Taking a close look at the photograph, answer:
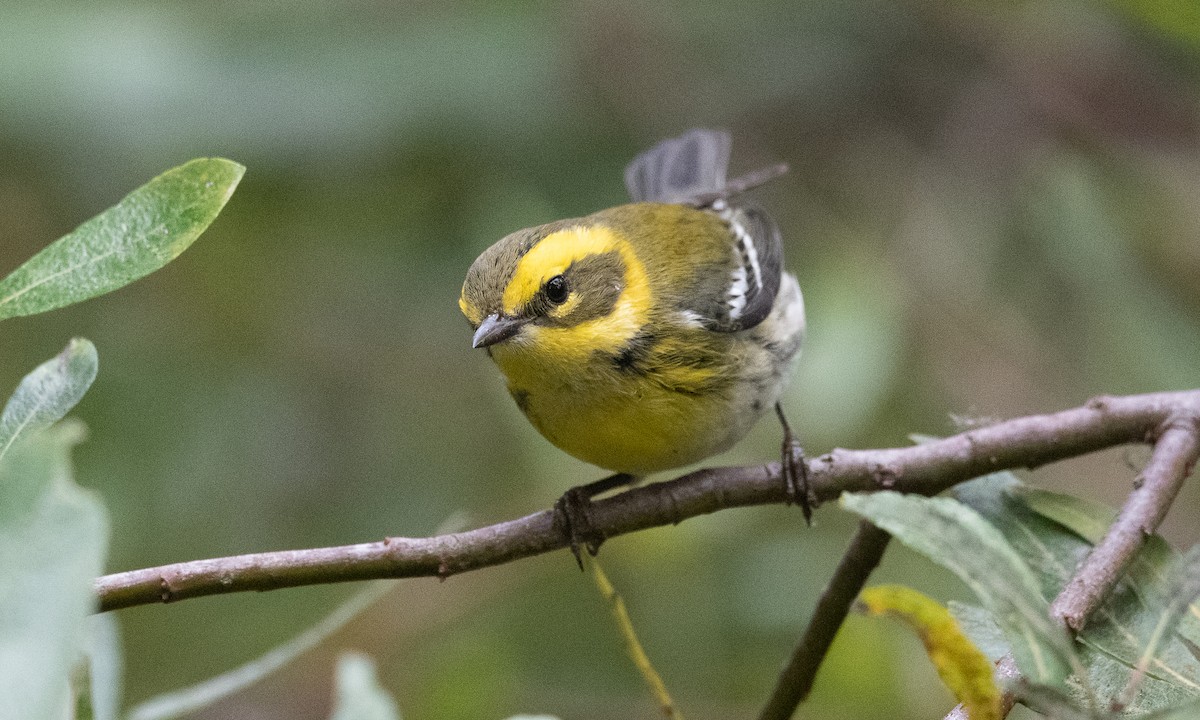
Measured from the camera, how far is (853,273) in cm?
421

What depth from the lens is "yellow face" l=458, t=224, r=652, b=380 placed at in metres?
2.84

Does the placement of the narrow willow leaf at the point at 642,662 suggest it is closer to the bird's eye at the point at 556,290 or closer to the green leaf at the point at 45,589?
the bird's eye at the point at 556,290

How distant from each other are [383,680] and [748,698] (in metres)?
A: 1.05

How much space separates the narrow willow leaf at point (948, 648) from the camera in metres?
1.53

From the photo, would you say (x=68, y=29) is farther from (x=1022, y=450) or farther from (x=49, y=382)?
(x=1022, y=450)

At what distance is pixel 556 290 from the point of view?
2.92 m

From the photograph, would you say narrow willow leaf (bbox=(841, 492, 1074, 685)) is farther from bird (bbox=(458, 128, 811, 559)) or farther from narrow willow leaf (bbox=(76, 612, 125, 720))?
bird (bbox=(458, 128, 811, 559))

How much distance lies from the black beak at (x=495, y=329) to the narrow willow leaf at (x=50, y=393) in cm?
125

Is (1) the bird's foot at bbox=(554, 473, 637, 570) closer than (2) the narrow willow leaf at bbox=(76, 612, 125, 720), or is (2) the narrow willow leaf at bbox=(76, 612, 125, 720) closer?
(2) the narrow willow leaf at bbox=(76, 612, 125, 720)

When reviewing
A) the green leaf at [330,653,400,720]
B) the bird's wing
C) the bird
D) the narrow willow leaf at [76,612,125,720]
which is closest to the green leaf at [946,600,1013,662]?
the bird

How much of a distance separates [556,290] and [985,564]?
1.79 metres

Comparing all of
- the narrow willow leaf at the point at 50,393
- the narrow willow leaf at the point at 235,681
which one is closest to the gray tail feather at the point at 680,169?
the narrow willow leaf at the point at 235,681

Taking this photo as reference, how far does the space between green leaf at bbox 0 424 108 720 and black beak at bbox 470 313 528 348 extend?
70.1 inches

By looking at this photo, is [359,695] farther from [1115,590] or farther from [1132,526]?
[1132,526]
